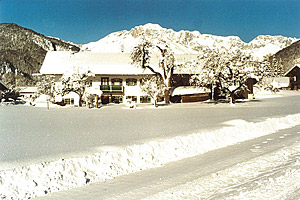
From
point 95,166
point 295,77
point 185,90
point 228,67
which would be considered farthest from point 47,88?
point 295,77

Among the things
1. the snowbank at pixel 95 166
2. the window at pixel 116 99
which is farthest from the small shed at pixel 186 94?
the snowbank at pixel 95 166

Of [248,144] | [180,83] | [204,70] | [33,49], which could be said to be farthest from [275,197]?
[33,49]

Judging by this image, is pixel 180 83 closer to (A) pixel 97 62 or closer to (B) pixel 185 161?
(A) pixel 97 62

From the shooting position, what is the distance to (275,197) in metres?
6.67

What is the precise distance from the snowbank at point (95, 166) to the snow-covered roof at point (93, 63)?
36.8 m

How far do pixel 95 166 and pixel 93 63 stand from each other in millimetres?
45870

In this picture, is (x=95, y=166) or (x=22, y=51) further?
(x=22, y=51)

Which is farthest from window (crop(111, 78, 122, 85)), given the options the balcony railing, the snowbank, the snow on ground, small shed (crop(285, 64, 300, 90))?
small shed (crop(285, 64, 300, 90))

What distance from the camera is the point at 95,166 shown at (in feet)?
31.2

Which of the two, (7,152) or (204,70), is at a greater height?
(204,70)

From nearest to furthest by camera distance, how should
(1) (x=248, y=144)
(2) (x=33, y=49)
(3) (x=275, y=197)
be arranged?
(3) (x=275, y=197) → (1) (x=248, y=144) → (2) (x=33, y=49)

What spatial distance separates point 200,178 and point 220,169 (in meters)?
1.15

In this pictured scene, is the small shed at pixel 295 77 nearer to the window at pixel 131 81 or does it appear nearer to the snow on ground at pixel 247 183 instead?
the window at pixel 131 81

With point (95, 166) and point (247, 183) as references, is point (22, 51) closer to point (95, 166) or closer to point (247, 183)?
point (95, 166)
